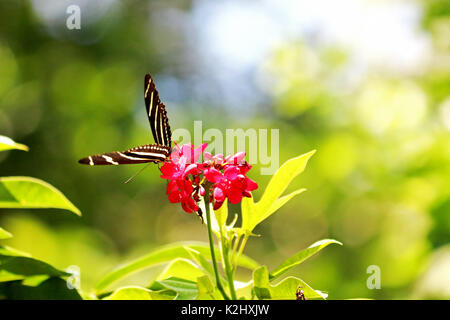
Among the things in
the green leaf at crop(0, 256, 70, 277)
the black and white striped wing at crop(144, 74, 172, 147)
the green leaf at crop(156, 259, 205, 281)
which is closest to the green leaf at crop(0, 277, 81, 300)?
the green leaf at crop(0, 256, 70, 277)

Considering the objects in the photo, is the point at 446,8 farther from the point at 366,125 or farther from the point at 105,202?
the point at 105,202

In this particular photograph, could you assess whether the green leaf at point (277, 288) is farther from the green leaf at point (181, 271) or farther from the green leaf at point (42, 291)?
the green leaf at point (42, 291)

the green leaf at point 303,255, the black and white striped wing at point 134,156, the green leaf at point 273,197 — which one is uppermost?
the black and white striped wing at point 134,156

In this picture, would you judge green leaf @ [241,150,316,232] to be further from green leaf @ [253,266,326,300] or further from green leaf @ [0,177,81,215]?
green leaf @ [0,177,81,215]

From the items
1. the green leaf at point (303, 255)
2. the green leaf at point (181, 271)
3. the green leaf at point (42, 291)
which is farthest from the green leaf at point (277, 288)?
the green leaf at point (42, 291)

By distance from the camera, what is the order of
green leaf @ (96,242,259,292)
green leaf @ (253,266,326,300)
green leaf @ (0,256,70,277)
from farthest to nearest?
green leaf @ (96,242,259,292), green leaf @ (0,256,70,277), green leaf @ (253,266,326,300)

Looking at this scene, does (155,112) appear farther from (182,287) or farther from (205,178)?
(182,287)

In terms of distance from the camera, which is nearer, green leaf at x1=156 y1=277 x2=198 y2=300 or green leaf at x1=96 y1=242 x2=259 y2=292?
green leaf at x1=156 y1=277 x2=198 y2=300
